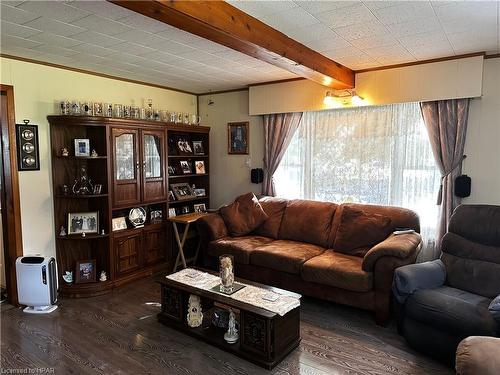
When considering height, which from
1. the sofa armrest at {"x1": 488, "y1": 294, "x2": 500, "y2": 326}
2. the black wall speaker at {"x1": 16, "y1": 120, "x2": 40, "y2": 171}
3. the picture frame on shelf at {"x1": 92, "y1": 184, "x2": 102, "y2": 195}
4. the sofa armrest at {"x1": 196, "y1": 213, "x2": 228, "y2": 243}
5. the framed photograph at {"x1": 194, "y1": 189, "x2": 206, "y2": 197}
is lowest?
the sofa armrest at {"x1": 488, "y1": 294, "x2": 500, "y2": 326}

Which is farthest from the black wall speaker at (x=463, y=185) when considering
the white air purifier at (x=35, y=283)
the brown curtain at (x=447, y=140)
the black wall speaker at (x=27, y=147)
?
the black wall speaker at (x=27, y=147)

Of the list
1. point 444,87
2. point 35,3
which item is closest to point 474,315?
point 444,87

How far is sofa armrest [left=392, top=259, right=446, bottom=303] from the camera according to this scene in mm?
2720

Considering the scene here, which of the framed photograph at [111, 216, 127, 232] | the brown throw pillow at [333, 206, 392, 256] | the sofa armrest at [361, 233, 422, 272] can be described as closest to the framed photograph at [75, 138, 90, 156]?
the framed photograph at [111, 216, 127, 232]

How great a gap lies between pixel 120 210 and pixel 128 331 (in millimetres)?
1591

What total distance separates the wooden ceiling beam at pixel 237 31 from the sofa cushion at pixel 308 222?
4.95 ft

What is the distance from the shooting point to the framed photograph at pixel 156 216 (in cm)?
449

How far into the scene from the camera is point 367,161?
410 centimetres

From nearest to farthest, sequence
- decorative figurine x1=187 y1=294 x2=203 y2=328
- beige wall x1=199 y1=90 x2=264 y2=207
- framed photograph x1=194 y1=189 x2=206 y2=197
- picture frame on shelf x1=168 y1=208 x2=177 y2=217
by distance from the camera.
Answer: decorative figurine x1=187 y1=294 x2=203 y2=328, picture frame on shelf x1=168 y1=208 x2=177 y2=217, beige wall x1=199 y1=90 x2=264 y2=207, framed photograph x1=194 y1=189 x2=206 y2=197

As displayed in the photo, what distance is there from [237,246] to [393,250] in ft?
5.52

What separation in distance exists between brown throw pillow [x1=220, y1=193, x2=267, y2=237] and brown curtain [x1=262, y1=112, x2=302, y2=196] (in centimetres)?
51

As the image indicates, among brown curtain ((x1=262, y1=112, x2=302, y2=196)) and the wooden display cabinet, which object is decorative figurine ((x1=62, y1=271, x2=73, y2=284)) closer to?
the wooden display cabinet

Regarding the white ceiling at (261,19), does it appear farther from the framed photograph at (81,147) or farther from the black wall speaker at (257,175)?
the black wall speaker at (257,175)

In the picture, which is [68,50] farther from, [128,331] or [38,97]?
[128,331]
